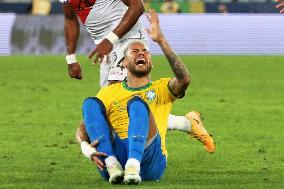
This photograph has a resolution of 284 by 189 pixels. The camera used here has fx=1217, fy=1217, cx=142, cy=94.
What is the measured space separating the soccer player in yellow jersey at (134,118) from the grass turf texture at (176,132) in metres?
0.19

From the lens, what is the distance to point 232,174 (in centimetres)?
1148

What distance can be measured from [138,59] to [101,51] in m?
0.42

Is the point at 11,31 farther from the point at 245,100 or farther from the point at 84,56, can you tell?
the point at 245,100

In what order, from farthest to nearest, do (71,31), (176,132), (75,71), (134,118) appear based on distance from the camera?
(176,132), (71,31), (75,71), (134,118)

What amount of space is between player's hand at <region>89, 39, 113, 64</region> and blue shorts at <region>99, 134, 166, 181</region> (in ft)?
2.25

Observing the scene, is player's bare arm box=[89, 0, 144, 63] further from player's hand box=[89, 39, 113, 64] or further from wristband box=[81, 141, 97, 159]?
wristband box=[81, 141, 97, 159]

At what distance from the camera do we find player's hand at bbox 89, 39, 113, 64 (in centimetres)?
1028

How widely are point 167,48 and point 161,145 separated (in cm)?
84

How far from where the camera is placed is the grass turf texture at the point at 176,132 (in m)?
11.2

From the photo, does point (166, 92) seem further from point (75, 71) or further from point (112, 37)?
point (75, 71)

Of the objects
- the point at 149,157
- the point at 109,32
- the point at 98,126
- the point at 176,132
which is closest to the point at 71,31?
the point at 109,32

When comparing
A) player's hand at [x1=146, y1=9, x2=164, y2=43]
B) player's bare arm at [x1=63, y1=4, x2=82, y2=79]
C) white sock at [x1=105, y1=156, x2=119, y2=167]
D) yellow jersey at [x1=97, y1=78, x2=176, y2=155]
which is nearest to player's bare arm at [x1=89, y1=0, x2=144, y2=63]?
yellow jersey at [x1=97, y1=78, x2=176, y2=155]

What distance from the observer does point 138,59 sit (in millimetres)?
10172

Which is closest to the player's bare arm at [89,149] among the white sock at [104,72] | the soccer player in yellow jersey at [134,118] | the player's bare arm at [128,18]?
the soccer player in yellow jersey at [134,118]
